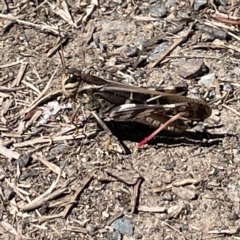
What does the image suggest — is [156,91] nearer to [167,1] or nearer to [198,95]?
[198,95]

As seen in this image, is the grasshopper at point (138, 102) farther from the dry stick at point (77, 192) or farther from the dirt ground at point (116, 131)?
the dry stick at point (77, 192)

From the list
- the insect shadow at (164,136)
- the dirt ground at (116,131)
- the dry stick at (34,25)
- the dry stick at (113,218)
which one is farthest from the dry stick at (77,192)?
the dry stick at (34,25)

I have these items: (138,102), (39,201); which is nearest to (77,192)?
(39,201)

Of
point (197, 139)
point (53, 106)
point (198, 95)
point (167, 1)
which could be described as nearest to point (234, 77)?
point (198, 95)

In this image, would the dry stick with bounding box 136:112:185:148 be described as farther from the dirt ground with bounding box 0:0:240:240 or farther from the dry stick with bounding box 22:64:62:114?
the dry stick with bounding box 22:64:62:114

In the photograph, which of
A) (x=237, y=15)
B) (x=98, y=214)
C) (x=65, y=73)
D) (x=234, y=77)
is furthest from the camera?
(x=237, y=15)

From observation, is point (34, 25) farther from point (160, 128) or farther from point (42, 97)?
point (160, 128)

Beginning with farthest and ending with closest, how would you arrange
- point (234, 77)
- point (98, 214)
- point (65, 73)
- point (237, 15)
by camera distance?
point (237, 15) → point (234, 77) → point (65, 73) → point (98, 214)

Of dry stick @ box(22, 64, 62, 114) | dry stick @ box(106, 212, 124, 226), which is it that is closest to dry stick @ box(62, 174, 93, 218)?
dry stick @ box(106, 212, 124, 226)
